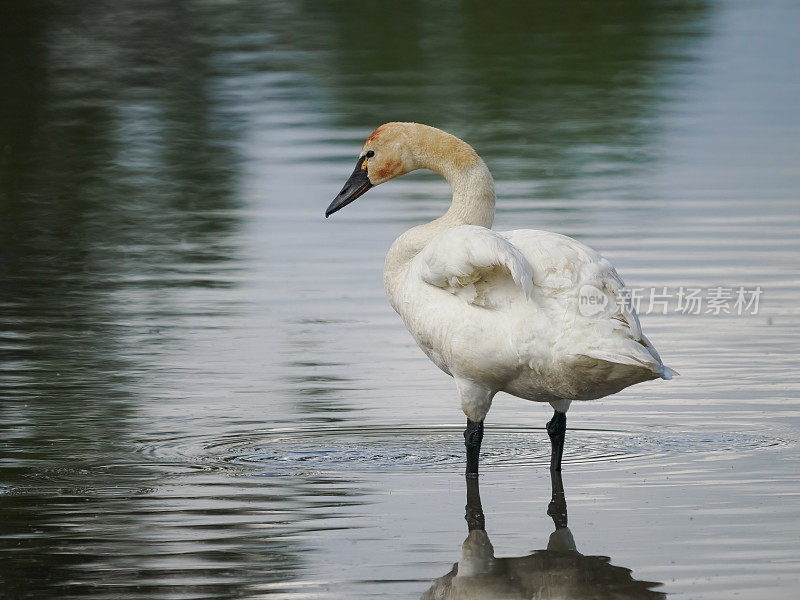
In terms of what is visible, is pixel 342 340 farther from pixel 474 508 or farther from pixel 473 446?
A: pixel 474 508

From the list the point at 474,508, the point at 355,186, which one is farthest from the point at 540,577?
the point at 355,186

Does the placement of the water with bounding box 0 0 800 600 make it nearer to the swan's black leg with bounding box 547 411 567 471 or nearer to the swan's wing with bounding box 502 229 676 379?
the swan's black leg with bounding box 547 411 567 471

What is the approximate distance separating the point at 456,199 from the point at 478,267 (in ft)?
4.03

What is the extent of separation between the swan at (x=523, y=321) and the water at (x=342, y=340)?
41 cm

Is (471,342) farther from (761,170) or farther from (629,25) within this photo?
(629,25)

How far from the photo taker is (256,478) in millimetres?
7762

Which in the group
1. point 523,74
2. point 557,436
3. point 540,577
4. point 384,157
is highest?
point 384,157

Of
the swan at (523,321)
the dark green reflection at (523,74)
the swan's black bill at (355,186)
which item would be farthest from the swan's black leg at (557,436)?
the dark green reflection at (523,74)

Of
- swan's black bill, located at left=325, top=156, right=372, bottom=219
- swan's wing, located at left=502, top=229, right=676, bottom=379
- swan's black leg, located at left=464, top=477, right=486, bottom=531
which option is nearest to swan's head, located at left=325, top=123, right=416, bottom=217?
swan's black bill, located at left=325, top=156, right=372, bottom=219

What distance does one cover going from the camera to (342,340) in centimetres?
1078

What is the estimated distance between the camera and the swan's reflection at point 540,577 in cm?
599

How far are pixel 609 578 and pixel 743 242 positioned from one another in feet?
24.7

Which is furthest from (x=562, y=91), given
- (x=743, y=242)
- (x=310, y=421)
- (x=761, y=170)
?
(x=310, y=421)

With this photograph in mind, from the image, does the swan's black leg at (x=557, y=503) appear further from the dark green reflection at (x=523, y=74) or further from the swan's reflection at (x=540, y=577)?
the dark green reflection at (x=523, y=74)
